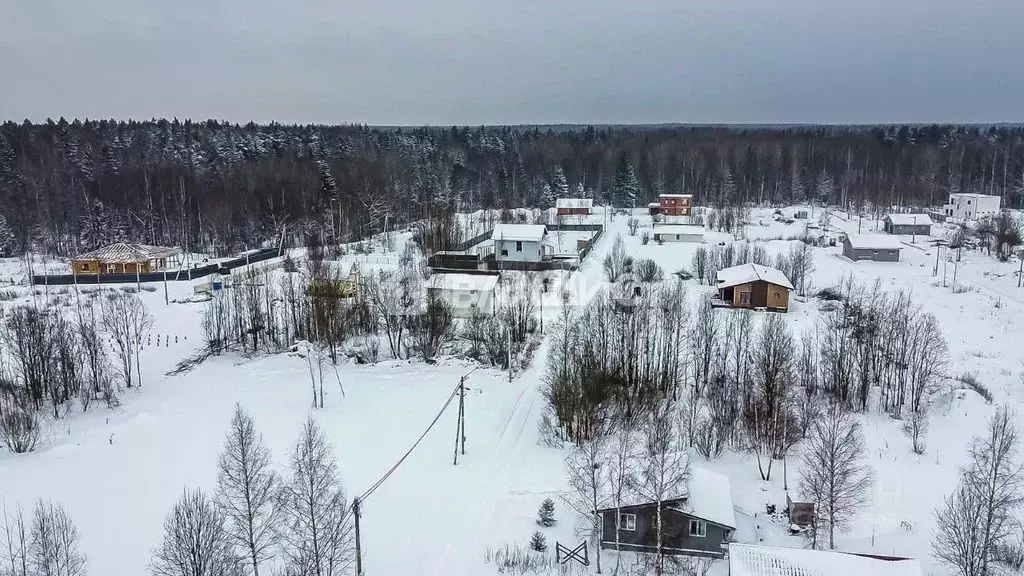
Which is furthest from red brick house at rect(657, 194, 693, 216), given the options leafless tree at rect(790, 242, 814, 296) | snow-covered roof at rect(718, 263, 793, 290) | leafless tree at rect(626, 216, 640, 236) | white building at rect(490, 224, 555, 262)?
snow-covered roof at rect(718, 263, 793, 290)

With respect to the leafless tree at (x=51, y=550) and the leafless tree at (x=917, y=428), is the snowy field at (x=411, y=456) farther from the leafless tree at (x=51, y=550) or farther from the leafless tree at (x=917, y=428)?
the leafless tree at (x=51, y=550)

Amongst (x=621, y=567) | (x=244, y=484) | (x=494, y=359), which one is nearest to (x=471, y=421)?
(x=494, y=359)

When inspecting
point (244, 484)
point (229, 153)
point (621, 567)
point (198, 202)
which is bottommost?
point (621, 567)

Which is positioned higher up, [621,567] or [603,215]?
[603,215]

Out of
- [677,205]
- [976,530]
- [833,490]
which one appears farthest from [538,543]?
[677,205]

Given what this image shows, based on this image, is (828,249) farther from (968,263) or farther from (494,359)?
(494,359)

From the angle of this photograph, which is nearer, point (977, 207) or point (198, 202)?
point (198, 202)

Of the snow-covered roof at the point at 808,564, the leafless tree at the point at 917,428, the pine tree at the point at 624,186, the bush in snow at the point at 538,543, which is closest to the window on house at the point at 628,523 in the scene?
the bush in snow at the point at 538,543
